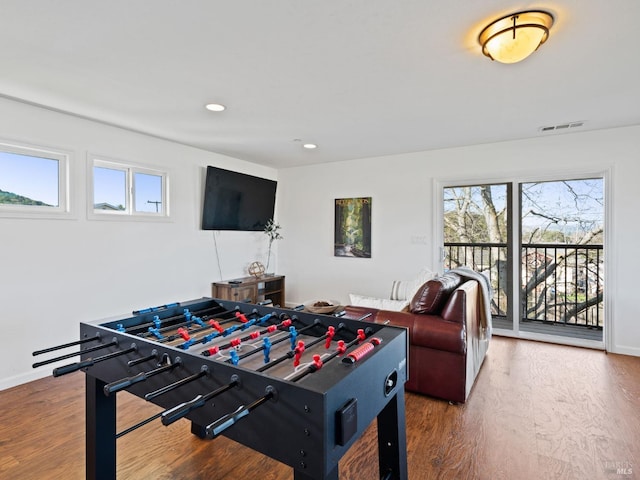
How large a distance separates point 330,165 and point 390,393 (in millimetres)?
4127

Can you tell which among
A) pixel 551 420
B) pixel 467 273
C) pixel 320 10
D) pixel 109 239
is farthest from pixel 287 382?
pixel 109 239

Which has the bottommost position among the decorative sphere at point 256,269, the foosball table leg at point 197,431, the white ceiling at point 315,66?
the foosball table leg at point 197,431

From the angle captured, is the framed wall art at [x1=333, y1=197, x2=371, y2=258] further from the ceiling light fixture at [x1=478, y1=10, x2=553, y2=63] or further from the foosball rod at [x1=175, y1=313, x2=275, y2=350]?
the foosball rod at [x1=175, y1=313, x2=275, y2=350]

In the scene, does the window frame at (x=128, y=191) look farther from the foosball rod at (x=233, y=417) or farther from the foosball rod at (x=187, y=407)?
the foosball rod at (x=233, y=417)

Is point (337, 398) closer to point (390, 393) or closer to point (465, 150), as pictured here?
point (390, 393)

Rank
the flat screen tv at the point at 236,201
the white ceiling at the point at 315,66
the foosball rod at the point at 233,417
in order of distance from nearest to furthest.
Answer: the foosball rod at the point at 233,417 → the white ceiling at the point at 315,66 → the flat screen tv at the point at 236,201

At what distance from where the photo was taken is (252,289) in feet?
14.9

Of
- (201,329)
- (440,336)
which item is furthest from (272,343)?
(440,336)

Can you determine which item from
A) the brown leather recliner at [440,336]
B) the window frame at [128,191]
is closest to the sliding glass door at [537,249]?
the brown leather recliner at [440,336]

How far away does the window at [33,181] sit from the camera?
2.73 m

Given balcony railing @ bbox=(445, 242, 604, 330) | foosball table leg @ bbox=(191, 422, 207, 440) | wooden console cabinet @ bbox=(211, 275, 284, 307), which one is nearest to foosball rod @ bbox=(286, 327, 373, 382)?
foosball table leg @ bbox=(191, 422, 207, 440)

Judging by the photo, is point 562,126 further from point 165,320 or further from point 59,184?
point 59,184

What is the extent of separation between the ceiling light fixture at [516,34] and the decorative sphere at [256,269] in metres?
3.88

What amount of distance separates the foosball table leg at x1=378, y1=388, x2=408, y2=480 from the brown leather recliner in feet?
2.94
